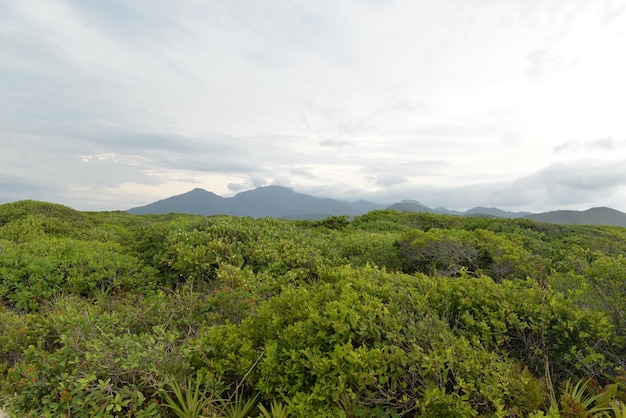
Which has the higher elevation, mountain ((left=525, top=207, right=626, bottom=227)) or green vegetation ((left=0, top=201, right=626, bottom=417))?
mountain ((left=525, top=207, right=626, bottom=227))

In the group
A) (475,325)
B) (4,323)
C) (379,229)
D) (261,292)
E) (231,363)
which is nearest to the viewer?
(231,363)

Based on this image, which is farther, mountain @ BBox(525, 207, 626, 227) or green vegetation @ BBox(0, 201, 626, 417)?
mountain @ BBox(525, 207, 626, 227)

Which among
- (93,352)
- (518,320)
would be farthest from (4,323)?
(518,320)

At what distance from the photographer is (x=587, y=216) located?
145875mm

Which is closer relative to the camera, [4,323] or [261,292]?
[4,323]

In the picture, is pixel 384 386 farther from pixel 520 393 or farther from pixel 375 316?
pixel 520 393

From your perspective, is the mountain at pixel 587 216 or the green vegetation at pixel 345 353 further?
the mountain at pixel 587 216

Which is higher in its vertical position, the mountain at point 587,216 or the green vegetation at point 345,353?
the mountain at point 587,216

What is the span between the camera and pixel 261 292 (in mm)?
6109

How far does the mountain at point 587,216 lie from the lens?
137750 millimetres

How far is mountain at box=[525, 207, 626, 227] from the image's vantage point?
13775 centimetres

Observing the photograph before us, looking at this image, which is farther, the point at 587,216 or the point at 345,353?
the point at 587,216

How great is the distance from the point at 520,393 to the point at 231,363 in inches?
111

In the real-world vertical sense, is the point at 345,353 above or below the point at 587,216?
below
